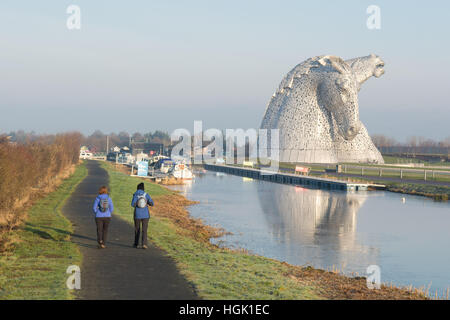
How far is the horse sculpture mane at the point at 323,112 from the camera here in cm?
7531

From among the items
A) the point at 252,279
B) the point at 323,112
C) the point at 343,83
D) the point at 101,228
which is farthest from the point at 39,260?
the point at 323,112

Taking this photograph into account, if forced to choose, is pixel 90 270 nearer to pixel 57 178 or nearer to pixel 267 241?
pixel 267 241

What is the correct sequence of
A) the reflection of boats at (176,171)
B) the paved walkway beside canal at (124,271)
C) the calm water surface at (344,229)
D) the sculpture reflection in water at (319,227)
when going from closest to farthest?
the paved walkway beside canal at (124,271) < the calm water surface at (344,229) < the sculpture reflection in water at (319,227) < the reflection of boats at (176,171)

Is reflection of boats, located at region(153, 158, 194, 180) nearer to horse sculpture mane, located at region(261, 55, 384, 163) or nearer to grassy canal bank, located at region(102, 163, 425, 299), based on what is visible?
horse sculpture mane, located at region(261, 55, 384, 163)

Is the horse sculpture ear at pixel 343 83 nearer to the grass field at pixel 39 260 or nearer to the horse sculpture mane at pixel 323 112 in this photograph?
the horse sculpture mane at pixel 323 112

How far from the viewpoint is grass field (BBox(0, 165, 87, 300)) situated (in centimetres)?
1028

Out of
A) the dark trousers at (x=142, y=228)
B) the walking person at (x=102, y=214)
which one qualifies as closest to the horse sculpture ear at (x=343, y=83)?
the dark trousers at (x=142, y=228)

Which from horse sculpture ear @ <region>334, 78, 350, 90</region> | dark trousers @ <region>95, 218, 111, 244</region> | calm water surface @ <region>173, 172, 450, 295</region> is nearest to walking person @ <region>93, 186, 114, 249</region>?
dark trousers @ <region>95, 218, 111, 244</region>

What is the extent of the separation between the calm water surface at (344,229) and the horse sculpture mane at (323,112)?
31610 mm

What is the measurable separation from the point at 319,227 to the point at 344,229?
1160 millimetres

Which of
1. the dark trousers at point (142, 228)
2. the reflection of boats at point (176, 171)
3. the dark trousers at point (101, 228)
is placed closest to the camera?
the dark trousers at point (101, 228)

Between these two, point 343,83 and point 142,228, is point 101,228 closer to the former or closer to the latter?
point 142,228

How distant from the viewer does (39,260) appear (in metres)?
13.1

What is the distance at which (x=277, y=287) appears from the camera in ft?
38.1
